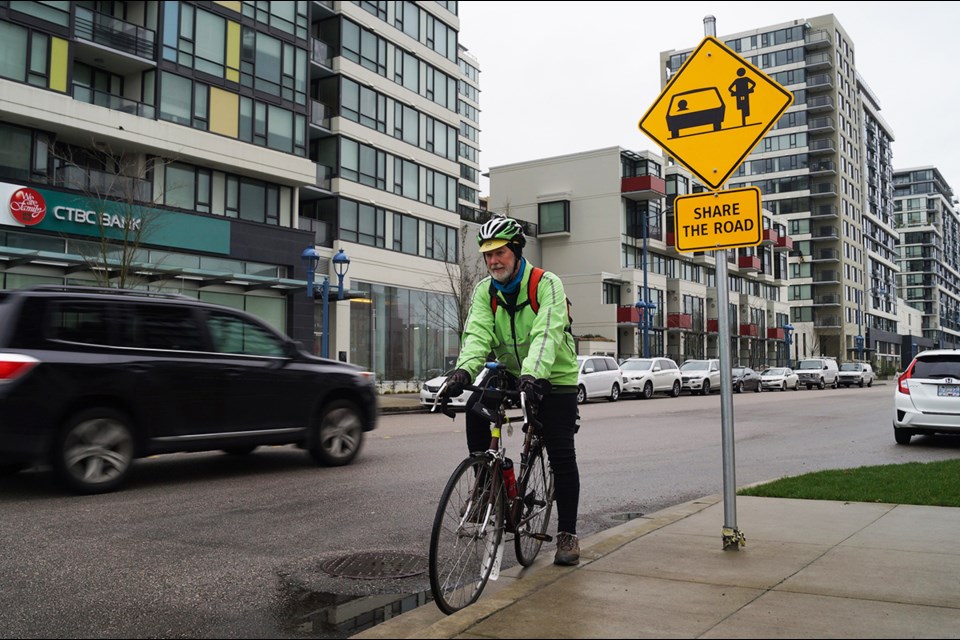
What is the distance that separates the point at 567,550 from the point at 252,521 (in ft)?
9.57

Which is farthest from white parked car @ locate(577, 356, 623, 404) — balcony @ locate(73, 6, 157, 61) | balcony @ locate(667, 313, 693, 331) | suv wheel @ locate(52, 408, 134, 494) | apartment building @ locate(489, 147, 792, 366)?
balcony @ locate(667, 313, 693, 331)

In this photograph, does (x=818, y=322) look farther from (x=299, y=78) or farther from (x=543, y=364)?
(x=543, y=364)

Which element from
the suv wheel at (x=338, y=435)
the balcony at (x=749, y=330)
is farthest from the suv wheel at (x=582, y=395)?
the balcony at (x=749, y=330)

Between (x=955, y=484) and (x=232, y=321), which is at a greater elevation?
(x=232, y=321)

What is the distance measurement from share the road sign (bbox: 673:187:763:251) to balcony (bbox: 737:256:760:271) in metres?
70.0

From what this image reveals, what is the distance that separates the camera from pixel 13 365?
718 centimetres

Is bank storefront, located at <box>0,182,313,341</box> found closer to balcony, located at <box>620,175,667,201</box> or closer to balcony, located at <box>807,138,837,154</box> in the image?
balcony, located at <box>620,175,667,201</box>

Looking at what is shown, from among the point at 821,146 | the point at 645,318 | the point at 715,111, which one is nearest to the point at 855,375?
the point at 645,318

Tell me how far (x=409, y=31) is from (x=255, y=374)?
1411 inches

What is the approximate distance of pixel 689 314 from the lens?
61688mm

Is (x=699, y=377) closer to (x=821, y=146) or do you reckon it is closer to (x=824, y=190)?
(x=824, y=190)

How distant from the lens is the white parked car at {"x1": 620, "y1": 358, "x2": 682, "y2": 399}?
31.5 metres

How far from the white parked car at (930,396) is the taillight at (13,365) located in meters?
12.4

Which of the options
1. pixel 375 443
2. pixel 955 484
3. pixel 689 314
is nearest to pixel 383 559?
pixel 955 484
